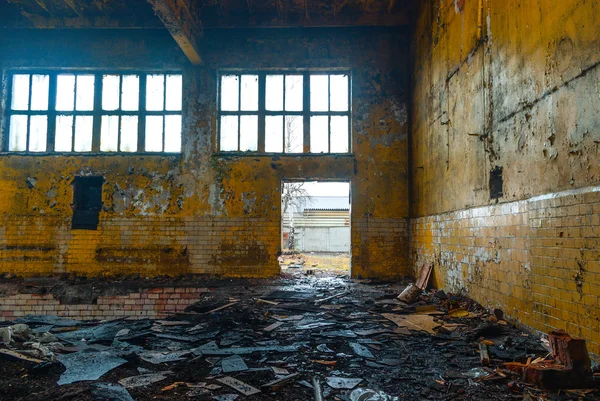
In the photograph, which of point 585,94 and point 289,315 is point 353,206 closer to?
point 289,315

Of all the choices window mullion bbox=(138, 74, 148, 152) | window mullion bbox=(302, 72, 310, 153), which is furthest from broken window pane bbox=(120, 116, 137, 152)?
window mullion bbox=(302, 72, 310, 153)

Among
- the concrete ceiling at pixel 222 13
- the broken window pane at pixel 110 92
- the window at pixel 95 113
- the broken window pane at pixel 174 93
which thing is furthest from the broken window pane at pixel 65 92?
the broken window pane at pixel 174 93

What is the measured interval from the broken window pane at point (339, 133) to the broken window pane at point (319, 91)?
0.40 metres

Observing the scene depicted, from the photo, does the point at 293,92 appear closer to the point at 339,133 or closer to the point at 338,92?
the point at 338,92

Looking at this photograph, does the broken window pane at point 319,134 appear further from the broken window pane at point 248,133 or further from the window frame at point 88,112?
the window frame at point 88,112

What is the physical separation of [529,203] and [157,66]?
28.1 feet

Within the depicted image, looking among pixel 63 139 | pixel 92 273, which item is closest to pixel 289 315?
pixel 92 273

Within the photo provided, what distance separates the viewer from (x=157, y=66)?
9.57 meters

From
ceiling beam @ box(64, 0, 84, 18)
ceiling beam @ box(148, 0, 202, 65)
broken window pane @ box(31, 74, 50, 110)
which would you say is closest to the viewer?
ceiling beam @ box(148, 0, 202, 65)

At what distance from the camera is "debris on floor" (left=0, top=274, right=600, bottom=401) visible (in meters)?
3.07

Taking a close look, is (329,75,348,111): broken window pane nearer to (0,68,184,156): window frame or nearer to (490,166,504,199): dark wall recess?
(0,68,184,156): window frame

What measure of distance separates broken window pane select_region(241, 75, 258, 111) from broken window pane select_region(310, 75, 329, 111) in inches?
53.3

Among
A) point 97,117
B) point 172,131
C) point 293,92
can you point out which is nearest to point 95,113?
point 97,117

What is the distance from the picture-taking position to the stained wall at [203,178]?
9164mm
